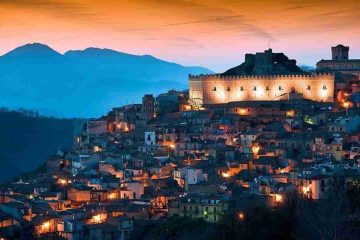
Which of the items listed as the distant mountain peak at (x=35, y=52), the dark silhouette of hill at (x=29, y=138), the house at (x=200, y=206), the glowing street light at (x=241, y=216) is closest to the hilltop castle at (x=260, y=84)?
the house at (x=200, y=206)

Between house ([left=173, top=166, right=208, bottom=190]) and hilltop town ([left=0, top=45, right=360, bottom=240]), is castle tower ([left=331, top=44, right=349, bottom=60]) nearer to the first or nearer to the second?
hilltop town ([left=0, top=45, right=360, bottom=240])

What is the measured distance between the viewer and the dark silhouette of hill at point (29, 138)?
25.7m

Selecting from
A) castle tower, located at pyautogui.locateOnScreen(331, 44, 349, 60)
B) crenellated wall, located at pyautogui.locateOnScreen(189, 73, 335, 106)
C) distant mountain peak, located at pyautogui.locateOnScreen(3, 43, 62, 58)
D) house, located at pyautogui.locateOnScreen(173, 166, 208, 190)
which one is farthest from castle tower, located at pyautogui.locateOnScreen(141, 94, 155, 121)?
distant mountain peak, located at pyautogui.locateOnScreen(3, 43, 62, 58)

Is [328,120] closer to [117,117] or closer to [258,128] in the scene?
[258,128]

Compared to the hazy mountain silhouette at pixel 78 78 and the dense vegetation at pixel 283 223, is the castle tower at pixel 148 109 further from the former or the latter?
the hazy mountain silhouette at pixel 78 78

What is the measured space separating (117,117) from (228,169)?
5.06 meters

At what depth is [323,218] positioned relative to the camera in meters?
4.96

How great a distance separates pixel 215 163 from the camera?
1144 centimetres

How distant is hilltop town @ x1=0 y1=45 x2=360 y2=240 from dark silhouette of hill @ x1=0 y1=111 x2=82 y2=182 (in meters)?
9.42

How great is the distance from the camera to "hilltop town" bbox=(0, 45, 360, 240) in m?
8.76

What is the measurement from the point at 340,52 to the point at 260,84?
3360 mm

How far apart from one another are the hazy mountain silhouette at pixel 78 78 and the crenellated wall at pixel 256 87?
40.1 metres

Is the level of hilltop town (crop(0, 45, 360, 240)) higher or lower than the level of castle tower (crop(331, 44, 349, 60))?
lower

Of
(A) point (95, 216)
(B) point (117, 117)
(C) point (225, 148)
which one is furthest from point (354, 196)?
(B) point (117, 117)
